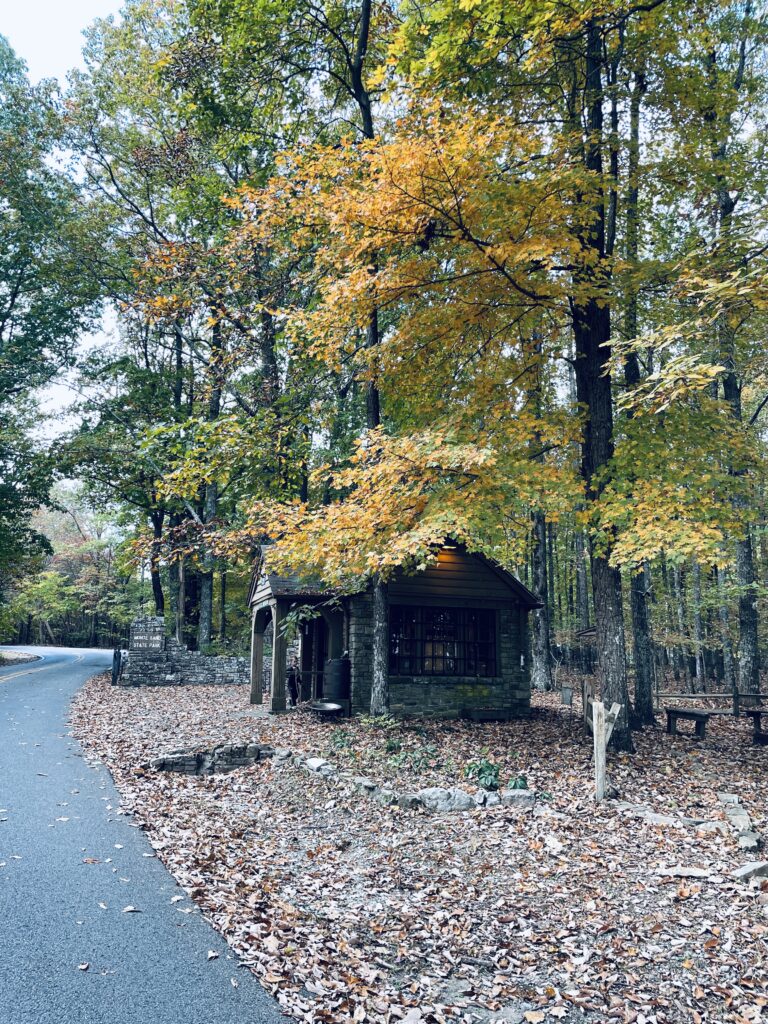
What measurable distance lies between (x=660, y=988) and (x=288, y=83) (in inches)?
624

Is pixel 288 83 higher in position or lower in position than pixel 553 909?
higher

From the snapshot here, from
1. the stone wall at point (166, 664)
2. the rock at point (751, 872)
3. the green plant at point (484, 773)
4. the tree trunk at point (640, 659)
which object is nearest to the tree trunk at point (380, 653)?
the green plant at point (484, 773)

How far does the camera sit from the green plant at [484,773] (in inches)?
309

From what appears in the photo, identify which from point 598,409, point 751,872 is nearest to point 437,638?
point 598,409

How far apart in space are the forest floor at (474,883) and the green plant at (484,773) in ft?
0.57

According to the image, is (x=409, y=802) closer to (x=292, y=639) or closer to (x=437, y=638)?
(x=437, y=638)

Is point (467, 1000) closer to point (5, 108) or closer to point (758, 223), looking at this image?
point (758, 223)

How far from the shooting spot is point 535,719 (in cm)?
1294

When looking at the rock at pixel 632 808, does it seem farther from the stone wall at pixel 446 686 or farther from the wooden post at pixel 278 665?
the wooden post at pixel 278 665

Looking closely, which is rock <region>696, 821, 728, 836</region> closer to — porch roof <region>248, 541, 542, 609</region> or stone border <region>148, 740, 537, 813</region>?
stone border <region>148, 740, 537, 813</region>

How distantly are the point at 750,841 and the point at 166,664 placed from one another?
57.7 ft

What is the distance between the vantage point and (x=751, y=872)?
5.28m

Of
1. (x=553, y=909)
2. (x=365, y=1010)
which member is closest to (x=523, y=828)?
(x=553, y=909)

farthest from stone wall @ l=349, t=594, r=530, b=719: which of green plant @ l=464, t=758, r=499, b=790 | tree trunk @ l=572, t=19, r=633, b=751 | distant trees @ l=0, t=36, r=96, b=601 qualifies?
distant trees @ l=0, t=36, r=96, b=601
